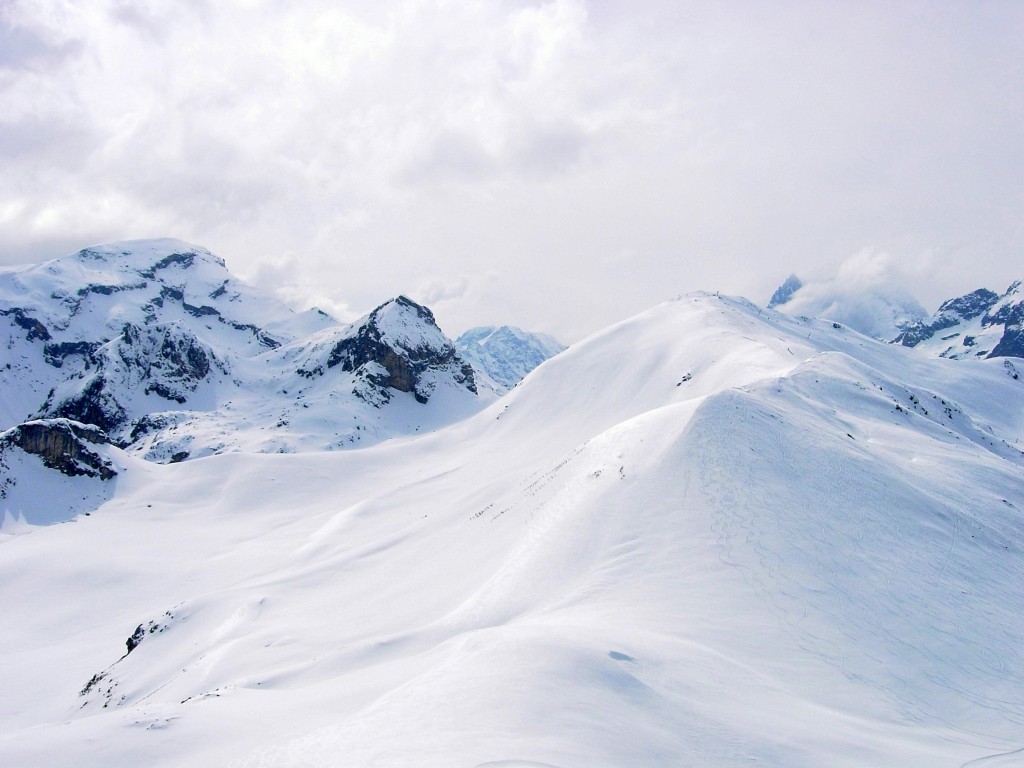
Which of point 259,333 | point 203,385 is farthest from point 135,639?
point 259,333

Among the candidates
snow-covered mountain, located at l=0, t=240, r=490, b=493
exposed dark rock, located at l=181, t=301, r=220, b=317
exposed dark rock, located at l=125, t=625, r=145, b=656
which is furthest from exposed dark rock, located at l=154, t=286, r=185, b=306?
exposed dark rock, located at l=125, t=625, r=145, b=656

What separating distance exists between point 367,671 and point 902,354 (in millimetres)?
81882

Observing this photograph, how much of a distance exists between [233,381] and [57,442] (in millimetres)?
58542

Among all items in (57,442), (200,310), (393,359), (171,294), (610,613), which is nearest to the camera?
(610,613)

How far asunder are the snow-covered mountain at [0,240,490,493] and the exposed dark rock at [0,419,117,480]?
24264 millimetres

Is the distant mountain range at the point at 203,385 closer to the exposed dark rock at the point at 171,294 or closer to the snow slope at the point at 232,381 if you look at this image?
the snow slope at the point at 232,381

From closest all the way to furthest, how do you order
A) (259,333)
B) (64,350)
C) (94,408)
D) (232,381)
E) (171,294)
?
(94,408), (232,381), (259,333), (64,350), (171,294)

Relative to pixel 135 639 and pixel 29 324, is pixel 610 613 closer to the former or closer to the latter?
pixel 135 639

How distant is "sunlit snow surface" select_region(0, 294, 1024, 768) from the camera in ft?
33.2

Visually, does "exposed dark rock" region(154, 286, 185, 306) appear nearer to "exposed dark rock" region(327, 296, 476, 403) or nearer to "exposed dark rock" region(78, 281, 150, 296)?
"exposed dark rock" region(78, 281, 150, 296)

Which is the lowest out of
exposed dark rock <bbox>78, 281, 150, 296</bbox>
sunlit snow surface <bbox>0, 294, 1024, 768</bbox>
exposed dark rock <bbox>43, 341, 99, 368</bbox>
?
sunlit snow surface <bbox>0, 294, 1024, 768</bbox>

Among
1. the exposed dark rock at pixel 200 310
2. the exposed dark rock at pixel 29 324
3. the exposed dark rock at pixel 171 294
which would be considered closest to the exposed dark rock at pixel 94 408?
the exposed dark rock at pixel 200 310

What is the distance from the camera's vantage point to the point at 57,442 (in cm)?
6325

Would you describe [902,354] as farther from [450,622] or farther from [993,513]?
[450,622]
